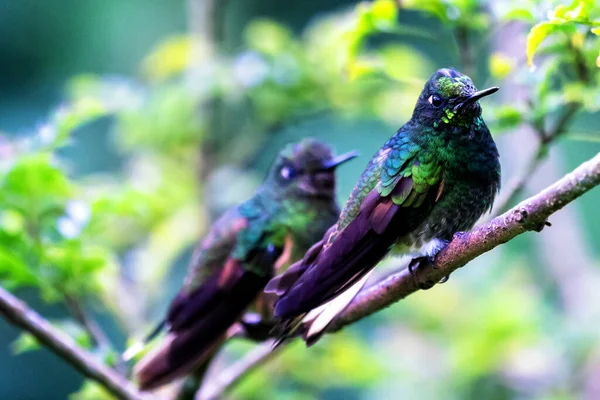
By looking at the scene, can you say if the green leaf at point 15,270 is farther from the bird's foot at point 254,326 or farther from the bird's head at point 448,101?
the bird's head at point 448,101

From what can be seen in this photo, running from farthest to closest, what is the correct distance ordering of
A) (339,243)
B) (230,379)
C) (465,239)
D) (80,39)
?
(80,39), (230,379), (339,243), (465,239)

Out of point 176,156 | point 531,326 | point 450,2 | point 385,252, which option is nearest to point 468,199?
point 385,252

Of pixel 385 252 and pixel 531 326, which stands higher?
pixel 385 252

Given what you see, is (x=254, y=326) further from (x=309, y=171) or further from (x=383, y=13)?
(x=383, y=13)

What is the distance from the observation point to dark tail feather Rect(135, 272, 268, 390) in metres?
1.99

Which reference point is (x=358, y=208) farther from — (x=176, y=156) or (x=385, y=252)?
(x=176, y=156)

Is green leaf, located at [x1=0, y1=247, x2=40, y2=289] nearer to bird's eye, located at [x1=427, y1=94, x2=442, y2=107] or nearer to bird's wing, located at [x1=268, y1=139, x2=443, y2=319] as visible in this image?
bird's wing, located at [x1=268, y1=139, x2=443, y2=319]

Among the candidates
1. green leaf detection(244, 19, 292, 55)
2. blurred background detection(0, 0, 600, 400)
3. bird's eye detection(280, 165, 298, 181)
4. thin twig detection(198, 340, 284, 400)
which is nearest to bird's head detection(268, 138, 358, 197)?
bird's eye detection(280, 165, 298, 181)

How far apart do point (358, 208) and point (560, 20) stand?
19.7 inches

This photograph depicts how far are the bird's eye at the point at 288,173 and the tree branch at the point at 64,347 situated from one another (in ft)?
2.41

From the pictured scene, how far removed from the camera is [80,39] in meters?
6.52

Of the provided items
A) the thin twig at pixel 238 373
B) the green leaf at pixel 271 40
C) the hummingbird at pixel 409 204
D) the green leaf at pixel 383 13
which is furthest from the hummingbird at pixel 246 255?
the green leaf at pixel 271 40

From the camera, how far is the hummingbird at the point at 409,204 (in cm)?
137

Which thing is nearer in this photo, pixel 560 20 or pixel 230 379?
pixel 560 20
